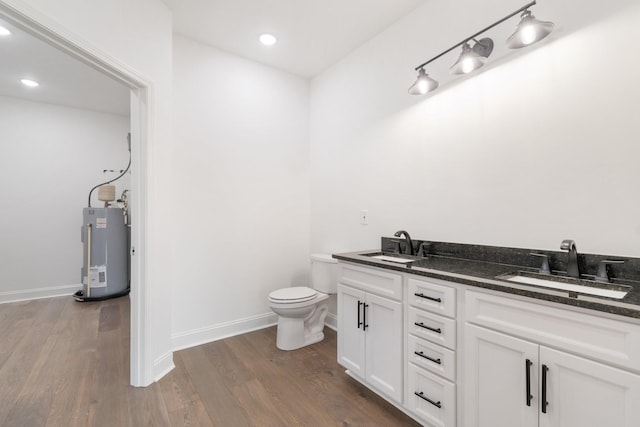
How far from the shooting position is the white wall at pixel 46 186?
3734mm

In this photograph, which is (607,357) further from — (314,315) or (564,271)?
(314,315)

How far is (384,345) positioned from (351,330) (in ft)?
0.95

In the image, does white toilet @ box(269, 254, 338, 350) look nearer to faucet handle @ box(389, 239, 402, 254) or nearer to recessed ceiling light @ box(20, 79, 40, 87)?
faucet handle @ box(389, 239, 402, 254)

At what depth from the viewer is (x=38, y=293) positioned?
12.7ft

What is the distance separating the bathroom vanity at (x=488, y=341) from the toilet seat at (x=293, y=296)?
511 millimetres

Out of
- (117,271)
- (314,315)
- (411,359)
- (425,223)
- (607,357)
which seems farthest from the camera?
(117,271)

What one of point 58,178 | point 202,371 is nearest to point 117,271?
point 58,178

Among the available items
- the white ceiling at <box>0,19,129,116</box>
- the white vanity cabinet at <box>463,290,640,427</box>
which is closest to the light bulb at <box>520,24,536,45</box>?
the white vanity cabinet at <box>463,290,640,427</box>

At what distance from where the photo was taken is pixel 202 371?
2.16m

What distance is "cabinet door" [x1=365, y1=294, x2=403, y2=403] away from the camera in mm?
1668

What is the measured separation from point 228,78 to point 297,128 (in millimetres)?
852

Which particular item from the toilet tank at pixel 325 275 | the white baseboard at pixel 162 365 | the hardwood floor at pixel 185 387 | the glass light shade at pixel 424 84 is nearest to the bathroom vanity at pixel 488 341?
the hardwood floor at pixel 185 387

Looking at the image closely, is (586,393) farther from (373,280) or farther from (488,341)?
(373,280)

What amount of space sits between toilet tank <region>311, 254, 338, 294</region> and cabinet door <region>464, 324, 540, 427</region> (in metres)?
1.45
